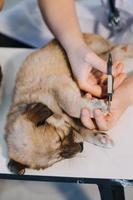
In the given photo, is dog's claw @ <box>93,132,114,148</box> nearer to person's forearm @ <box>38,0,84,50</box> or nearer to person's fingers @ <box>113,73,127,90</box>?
person's fingers @ <box>113,73,127,90</box>

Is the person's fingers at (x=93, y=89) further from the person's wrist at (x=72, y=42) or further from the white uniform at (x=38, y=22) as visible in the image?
the white uniform at (x=38, y=22)

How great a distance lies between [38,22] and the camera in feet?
5.71

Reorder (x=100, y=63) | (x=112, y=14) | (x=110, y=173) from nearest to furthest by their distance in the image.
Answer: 1. (x=110, y=173)
2. (x=100, y=63)
3. (x=112, y=14)

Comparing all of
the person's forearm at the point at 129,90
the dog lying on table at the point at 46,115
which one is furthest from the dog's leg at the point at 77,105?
the person's forearm at the point at 129,90

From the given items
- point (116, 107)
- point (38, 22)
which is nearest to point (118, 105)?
point (116, 107)

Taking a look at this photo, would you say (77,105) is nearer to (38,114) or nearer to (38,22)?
(38,114)

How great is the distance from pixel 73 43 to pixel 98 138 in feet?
0.94

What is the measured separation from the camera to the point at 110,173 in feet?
A: 3.04

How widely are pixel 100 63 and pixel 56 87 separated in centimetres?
14

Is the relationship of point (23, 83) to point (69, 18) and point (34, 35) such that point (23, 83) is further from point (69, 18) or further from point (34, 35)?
point (34, 35)

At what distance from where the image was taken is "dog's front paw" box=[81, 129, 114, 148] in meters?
0.98

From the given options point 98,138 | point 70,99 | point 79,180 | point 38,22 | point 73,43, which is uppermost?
point 38,22

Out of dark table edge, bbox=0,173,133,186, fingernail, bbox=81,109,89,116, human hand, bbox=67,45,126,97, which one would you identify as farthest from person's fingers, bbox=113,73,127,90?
dark table edge, bbox=0,173,133,186

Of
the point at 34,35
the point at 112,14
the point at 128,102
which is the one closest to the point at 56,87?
the point at 128,102
